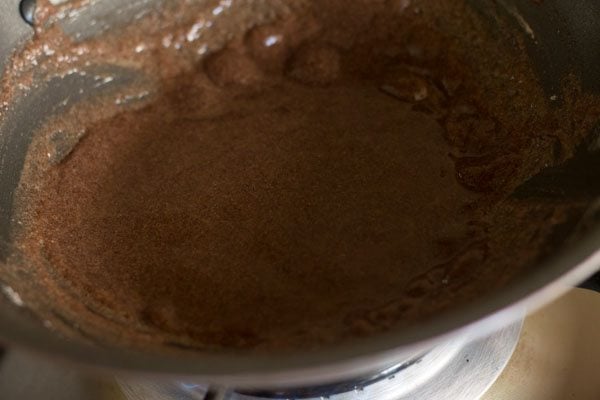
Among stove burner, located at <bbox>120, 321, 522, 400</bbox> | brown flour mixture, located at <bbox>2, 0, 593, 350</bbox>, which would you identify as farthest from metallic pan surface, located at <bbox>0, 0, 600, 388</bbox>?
stove burner, located at <bbox>120, 321, 522, 400</bbox>

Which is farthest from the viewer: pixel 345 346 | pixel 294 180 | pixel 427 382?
pixel 294 180

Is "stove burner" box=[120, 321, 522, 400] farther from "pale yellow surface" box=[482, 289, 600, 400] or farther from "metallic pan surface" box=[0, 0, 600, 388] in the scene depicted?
"metallic pan surface" box=[0, 0, 600, 388]

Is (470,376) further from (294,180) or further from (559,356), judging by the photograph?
(294,180)

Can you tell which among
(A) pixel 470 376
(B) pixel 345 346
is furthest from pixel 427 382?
(B) pixel 345 346

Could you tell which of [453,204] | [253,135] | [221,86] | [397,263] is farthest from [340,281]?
[221,86]

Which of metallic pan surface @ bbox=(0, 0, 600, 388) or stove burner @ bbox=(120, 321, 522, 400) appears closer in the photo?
metallic pan surface @ bbox=(0, 0, 600, 388)

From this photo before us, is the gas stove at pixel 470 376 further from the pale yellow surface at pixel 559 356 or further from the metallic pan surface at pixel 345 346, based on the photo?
the metallic pan surface at pixel 345 346
